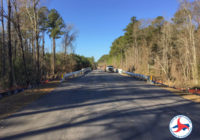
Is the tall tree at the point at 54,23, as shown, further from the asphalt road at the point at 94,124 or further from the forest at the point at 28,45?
the asphalt road at the point at 94,124

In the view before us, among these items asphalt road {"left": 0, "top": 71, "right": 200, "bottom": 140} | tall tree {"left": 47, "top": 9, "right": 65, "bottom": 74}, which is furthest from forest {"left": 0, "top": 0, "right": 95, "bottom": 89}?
asphalt road {"left": 0, "top": 71, "right": 200, "bottom": 140}

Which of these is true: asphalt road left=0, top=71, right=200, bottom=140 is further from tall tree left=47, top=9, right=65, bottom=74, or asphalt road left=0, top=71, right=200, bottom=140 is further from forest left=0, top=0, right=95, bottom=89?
tall tree left=47, top=9, right=65, bottom=74

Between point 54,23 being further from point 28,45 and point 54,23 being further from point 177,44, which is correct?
point 177,44

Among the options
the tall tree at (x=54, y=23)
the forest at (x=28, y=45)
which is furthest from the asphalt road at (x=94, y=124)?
the tall tree at (x=54, y=23)

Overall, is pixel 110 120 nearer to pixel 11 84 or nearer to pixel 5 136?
pixel 5 136

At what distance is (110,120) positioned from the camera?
6094 millimetres

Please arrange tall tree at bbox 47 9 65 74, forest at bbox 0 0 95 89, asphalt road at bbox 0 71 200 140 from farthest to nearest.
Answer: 1. tall tree at bbox 47 9 65 74
2. forest at bbox 0 0 95 89
3. asphalt road at bbox 0 71 200 140

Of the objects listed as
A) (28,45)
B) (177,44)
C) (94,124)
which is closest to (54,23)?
(28,45)

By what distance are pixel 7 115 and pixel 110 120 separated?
462 centimetres

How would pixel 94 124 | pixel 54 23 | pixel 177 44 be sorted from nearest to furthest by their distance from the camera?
1. pixel 94 124
2. pixel 177 44
3. pixel 54 23

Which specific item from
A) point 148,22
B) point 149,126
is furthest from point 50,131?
point 148,22

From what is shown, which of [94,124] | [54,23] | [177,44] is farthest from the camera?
[54,23]

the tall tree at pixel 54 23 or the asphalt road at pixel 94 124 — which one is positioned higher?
the tall tree at pixel 54 23

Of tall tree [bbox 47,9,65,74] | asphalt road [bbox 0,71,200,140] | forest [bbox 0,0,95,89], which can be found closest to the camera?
asphalt road [bbox 0,71,200,140]
